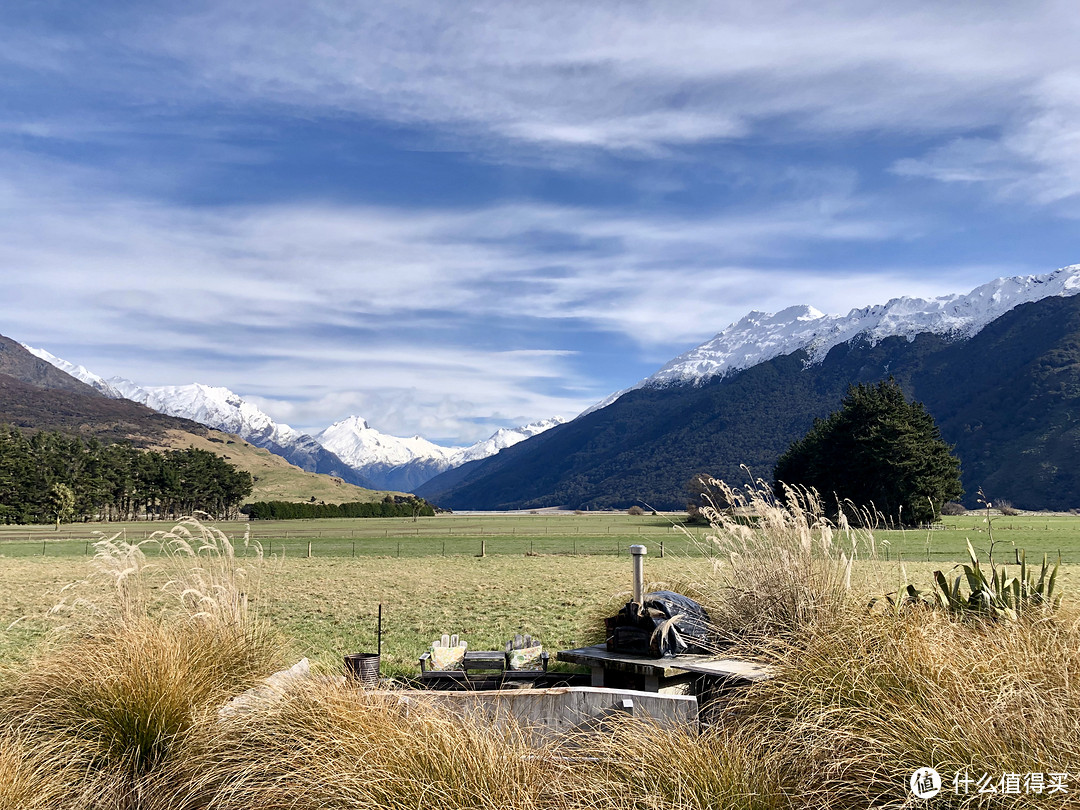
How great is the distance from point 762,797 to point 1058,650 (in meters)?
2.74

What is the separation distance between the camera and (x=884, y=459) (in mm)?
64562

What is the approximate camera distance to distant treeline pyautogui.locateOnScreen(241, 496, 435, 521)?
391 feet

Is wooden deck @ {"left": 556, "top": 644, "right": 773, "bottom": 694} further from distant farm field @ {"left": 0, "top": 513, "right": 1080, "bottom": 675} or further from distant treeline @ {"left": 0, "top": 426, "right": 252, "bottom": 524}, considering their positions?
distant treeline @ {"left": 0, "top": 426, "right": 252, "bottom": 524}

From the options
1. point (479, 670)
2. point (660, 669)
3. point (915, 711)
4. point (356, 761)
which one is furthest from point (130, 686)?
point (915, 711)

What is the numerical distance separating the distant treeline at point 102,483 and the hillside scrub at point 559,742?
335 feet

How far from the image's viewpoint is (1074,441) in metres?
159

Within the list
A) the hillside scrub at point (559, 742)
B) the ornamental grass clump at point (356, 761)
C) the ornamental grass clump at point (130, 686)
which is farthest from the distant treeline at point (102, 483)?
the ornamental grass clump at point (356, 761)

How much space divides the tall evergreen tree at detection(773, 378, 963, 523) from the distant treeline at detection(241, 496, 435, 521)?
3188 inches

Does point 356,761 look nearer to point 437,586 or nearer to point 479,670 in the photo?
point 479,670

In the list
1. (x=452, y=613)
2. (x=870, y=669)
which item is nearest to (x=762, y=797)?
(x=870, y=669)

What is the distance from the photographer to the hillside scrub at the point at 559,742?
4477mm

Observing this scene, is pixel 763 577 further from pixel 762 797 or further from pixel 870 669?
pixel 762 797

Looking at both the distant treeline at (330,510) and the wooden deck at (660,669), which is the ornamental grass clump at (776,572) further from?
the distant treeline at (330,510)

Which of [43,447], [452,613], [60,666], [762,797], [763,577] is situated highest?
[43,447]
